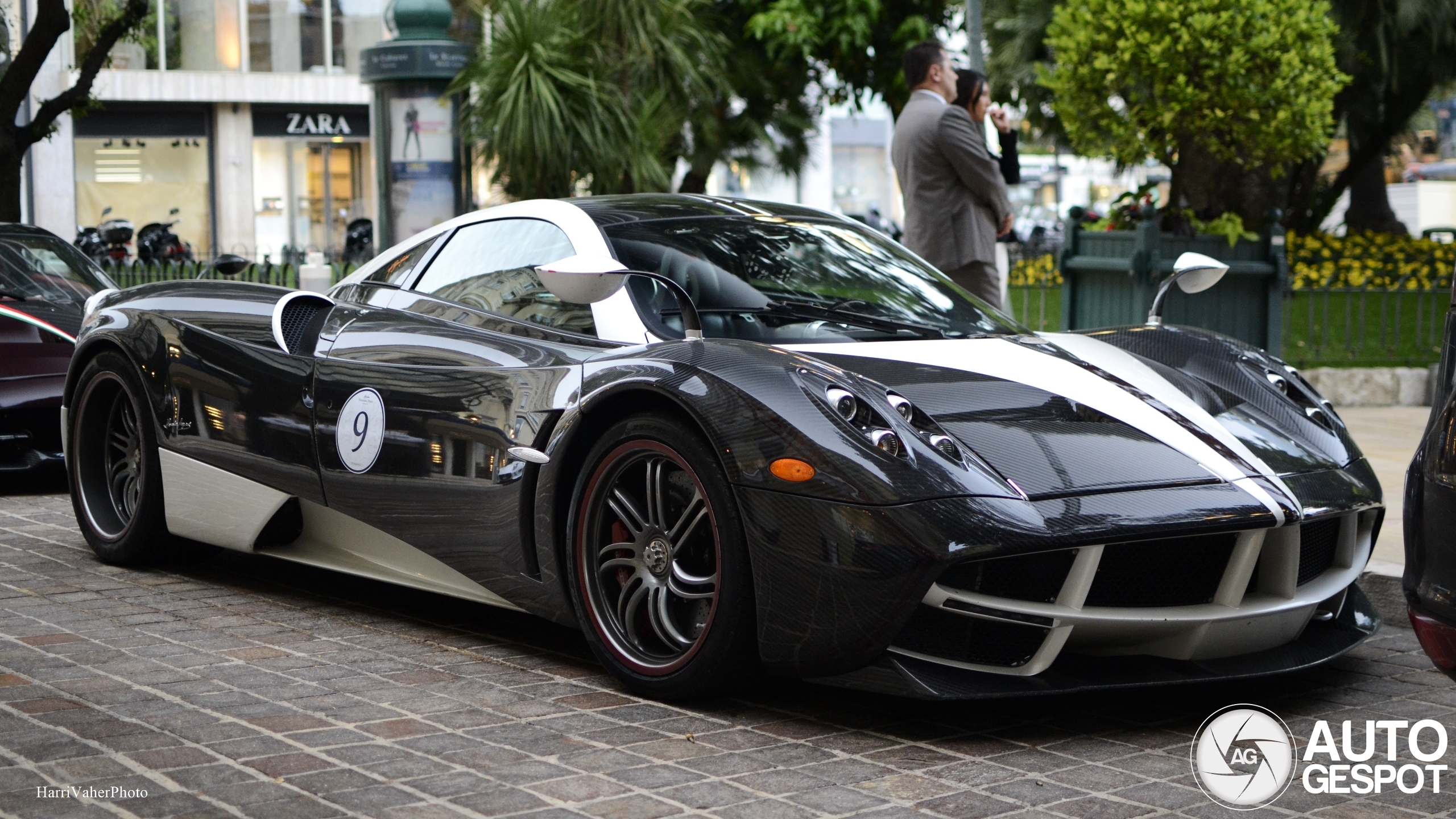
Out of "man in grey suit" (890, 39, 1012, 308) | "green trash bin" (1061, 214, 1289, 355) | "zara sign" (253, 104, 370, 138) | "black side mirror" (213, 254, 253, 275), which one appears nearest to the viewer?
"black side mirror" (213, 254, 253, 275)

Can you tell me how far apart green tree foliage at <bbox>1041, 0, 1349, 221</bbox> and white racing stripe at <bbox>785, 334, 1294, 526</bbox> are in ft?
19.5

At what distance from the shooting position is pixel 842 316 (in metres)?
4.46

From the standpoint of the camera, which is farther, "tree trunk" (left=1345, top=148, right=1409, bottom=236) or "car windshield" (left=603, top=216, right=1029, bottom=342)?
"tree trunk" (left=1345, top=148, right=1409, bottom=236)

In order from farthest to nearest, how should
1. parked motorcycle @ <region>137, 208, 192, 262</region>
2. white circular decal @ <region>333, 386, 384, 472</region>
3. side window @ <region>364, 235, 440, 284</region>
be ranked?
parked motorcycle @ <region>137, 208, 192, 262</region> → side window @ <region>364, 235, 440, 284</region> → white circular decal @ <region>333, 386, 384, 472</region>

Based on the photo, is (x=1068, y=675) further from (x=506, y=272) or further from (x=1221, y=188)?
(x=1221, y=188)

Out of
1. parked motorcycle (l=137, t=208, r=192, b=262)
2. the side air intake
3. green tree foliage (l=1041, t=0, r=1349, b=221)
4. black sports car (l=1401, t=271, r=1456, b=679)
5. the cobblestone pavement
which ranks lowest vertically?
the cobblestone pavement

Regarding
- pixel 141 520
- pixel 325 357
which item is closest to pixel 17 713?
pixel 325 357

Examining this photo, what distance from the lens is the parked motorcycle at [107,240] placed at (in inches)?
1016

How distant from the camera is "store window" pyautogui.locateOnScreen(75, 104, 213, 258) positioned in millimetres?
33219

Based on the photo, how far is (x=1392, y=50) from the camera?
51.2ft

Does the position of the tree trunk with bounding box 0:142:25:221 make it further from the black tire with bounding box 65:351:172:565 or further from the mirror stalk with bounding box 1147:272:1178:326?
the mirror stalk with bounding box 1147:272:1178:326

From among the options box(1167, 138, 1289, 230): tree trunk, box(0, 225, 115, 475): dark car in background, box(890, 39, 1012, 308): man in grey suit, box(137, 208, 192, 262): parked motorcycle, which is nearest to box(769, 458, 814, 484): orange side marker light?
box(890, 39, 1012, 308): man in grey suit

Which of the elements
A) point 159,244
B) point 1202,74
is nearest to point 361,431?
point 1202,74

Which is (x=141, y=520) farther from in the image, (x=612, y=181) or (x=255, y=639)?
(x=612, y=181)
